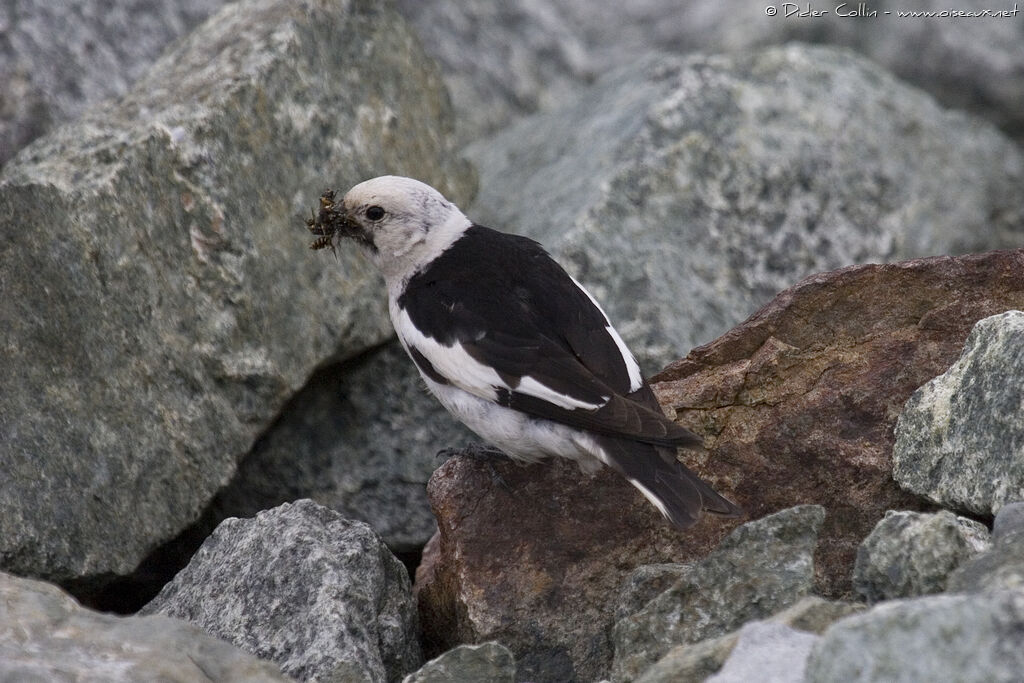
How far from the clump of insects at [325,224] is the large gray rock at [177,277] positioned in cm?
18

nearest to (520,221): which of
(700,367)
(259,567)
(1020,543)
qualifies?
(700,367)

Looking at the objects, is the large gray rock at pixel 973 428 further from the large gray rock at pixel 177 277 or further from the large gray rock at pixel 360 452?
the large gray rock at pixel 177 277

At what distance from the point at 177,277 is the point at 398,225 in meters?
0.84

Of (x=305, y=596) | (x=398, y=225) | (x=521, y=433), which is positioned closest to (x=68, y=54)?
(x=398, y=225)

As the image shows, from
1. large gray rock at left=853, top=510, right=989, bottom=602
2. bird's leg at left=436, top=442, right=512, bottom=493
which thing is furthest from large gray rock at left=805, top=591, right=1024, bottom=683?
bird's leg at left=436, top=442, right=512, bottom=493

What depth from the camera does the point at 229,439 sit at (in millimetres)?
4926

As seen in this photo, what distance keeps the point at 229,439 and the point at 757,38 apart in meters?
5.08

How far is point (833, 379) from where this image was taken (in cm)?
439

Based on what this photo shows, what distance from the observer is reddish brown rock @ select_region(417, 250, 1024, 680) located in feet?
13.2

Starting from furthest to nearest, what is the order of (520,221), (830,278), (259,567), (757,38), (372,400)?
(757,38)
(520,221)
(372,400)
(830,278)
(259,567)

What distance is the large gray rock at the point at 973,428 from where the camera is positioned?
363cm

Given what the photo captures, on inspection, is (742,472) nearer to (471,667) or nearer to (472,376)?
(472,376)

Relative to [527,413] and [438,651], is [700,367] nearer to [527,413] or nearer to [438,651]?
[527,413]

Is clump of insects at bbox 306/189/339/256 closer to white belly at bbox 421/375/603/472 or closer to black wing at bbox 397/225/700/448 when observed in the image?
black wing at bbox 397/225/700/448
